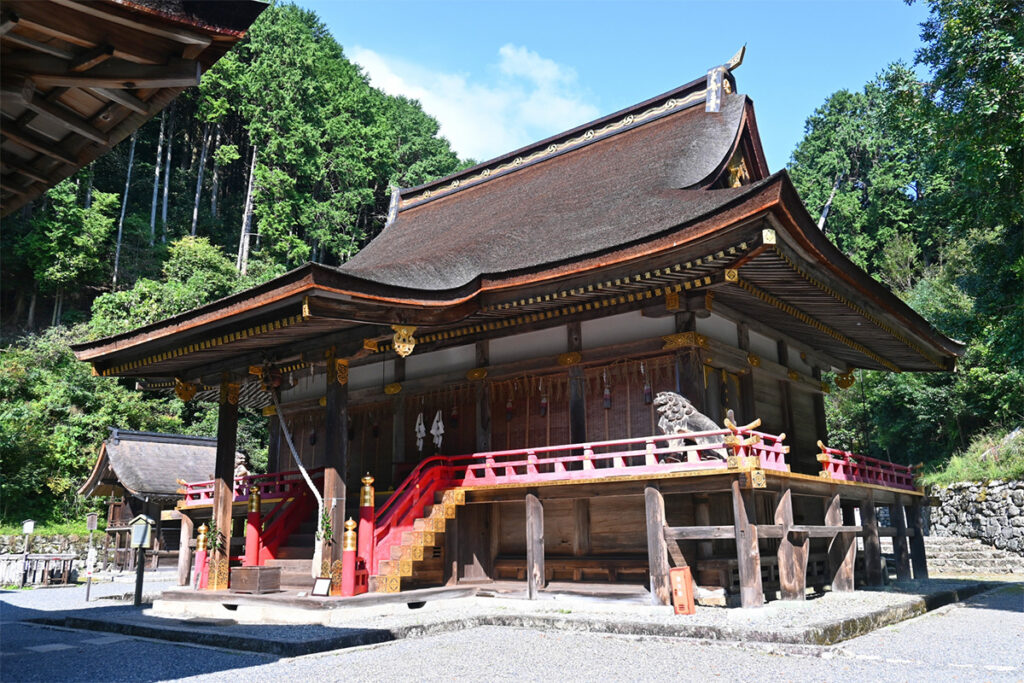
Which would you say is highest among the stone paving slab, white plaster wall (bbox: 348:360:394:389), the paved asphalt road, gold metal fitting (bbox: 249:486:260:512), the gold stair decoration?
white plaster wall (bbox: 348:360:394:389)

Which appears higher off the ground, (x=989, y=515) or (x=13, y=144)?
(x=13, y=144)

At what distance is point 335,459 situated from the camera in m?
10.6

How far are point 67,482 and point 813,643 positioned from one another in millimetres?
25864

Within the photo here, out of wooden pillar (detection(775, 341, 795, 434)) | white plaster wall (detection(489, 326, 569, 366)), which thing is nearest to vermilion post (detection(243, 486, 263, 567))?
white plaster wall (detection(489, 326, 569, 366))

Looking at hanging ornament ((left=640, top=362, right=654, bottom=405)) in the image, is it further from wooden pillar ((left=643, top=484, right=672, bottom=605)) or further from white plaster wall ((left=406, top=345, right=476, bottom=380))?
white plaster wall ((left=406, top=345, right=476, bottom=380))

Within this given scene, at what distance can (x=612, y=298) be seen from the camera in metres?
11.4

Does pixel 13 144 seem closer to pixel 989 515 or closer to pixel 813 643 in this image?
pixel 813 643

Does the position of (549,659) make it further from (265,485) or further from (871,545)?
(265,485)

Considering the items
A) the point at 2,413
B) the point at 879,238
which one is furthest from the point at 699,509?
the point at 879,238

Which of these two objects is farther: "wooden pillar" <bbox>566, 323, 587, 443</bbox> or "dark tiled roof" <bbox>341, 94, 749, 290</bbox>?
"wooden pillar" <bbox>566, 323, 587, 443</bbox>

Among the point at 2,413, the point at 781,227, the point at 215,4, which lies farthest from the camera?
the point at 2,413

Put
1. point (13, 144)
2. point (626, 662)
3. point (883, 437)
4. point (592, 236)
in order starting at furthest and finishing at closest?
point (883, 437) → point (592, 236) → point (626, 662) → point (13, 144)

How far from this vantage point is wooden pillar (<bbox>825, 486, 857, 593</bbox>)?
1166cm

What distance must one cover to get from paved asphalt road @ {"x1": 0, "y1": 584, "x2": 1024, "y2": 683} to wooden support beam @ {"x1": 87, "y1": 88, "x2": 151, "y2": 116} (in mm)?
4601
